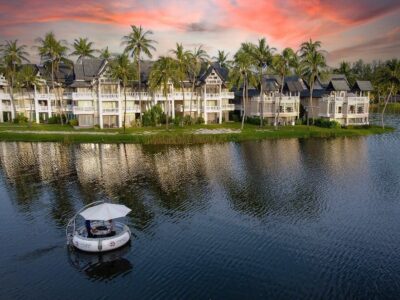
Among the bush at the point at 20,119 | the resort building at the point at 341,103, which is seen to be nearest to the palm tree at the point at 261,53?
the resort building at the point at 341,103

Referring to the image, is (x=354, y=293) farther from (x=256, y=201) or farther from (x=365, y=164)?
(x=365, y=164)

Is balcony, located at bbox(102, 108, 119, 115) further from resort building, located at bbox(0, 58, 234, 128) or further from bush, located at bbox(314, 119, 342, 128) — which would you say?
bush, located at bbox(314, 119, 342, 128)

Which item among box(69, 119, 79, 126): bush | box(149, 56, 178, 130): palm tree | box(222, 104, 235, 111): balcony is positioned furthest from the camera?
box(222, 104, 235, 111): balcony

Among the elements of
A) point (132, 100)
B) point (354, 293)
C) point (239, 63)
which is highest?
point (239, 63)

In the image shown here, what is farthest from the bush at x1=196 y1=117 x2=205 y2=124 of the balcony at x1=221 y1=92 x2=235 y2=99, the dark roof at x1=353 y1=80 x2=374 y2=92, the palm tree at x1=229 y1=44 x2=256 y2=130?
the dark roof at x1=353 y1=80 x2=374 y2=92

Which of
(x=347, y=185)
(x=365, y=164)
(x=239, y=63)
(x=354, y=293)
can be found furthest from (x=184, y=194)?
(x=239, y=63)

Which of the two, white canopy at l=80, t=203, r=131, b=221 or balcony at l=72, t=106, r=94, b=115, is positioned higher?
balcony at l=72, t=106, r=94, b=115
